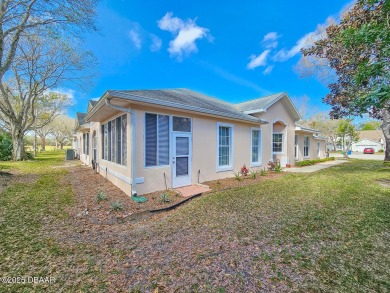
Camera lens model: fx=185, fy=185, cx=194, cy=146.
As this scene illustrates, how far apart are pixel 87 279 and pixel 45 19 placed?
12601mm

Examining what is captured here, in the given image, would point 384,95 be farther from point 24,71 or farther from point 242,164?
point 24,71

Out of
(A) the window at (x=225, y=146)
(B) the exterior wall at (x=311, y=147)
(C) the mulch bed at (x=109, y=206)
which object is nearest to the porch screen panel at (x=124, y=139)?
(C) the mulch bed at (x=109, y=206)

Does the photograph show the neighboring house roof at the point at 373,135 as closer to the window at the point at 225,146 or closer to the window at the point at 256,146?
the window at the point at 256,146

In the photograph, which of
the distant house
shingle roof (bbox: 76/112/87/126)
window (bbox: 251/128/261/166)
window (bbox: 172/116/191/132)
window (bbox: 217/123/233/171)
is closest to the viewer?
window (bbox: 172/116/191/132)

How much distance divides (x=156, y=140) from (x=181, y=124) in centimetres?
134

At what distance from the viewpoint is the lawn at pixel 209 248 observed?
2475 millimetres

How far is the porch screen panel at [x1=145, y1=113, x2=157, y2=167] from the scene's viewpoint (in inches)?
258

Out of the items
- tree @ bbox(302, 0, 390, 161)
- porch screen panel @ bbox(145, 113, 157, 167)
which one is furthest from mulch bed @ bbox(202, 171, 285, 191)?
tree @ bbox(302, 0, 390, 161)

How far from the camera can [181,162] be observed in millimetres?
7637

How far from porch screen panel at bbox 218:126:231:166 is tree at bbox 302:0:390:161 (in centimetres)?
504

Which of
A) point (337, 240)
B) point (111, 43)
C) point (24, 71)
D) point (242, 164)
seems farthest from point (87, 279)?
point (24, 71)

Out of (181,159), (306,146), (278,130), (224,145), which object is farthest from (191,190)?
(306,146)

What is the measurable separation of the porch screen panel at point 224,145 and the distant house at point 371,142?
5935 centimetres

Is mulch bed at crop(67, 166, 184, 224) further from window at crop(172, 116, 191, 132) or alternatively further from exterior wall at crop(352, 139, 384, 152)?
exterior wall at crop(352, 139, 384, 152)
